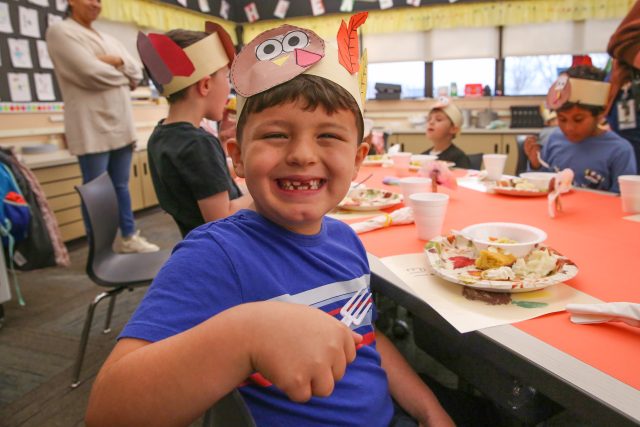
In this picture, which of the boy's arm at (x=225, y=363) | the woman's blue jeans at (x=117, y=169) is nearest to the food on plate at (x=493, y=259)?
the boy's arm at (x=225, y=363)

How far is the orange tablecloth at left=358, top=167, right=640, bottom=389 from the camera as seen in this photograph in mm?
659

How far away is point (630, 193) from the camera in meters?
1.42

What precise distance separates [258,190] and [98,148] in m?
2.99

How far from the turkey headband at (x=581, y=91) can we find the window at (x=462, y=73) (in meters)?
4.64

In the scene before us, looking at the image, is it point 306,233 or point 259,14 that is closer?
point 306,233

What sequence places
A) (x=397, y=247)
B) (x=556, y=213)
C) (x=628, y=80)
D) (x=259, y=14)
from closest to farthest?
(x=397, y=247), (x=556, y=213), (x=628, y=80), (x=259, y=14)

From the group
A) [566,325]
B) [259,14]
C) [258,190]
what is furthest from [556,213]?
[259,14]

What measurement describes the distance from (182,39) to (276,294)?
1267 mm

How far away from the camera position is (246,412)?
1.76 ft

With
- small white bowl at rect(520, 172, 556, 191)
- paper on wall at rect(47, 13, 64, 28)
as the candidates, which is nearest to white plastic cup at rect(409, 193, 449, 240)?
small white bowl at rect(520, 172, 556, 191)

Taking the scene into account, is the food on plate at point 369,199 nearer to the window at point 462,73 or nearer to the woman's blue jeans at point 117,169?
the woman's blue jeans at point 117,169

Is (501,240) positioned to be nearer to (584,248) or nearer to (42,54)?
(584,248)

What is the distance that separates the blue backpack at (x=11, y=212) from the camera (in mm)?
2428

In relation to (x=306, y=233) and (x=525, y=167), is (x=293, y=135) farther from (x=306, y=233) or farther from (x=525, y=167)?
(x=525, y=167)
